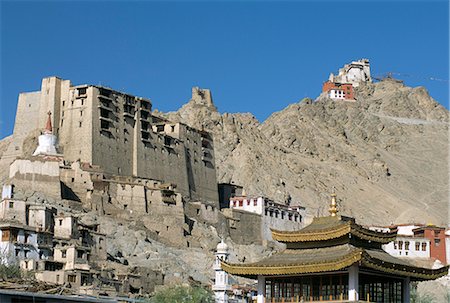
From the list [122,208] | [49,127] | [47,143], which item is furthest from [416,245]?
[49,127]

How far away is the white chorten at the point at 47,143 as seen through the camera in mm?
73750

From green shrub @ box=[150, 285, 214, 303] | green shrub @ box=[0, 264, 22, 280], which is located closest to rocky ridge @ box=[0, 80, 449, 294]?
green shrub @ box=[0, 264, 22, 280]

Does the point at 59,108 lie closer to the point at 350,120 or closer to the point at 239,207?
the point at 239,207

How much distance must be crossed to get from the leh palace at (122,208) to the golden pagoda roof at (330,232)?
9.12m

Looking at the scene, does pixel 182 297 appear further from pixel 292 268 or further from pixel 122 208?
pixel 122 208

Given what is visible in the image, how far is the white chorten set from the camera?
242ft

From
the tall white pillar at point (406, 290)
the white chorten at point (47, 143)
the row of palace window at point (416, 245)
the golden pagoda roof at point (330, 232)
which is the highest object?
the white chorten at point (47, 143)

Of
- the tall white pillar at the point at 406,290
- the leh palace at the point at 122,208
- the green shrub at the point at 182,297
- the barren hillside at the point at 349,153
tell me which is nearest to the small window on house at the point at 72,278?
Answer: the leh palace at the point at 122,208

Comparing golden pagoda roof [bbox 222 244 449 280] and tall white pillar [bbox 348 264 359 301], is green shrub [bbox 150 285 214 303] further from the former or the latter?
tall white pillar [bbox 348 264 359 301]

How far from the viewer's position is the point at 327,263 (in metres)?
26.8

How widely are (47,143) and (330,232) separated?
50.0m

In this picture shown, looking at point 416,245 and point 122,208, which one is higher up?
point 122,208

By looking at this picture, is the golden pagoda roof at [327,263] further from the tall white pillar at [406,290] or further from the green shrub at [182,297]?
the green shrub at [182,297]

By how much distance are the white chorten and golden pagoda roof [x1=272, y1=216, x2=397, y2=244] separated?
4712 centimetres
